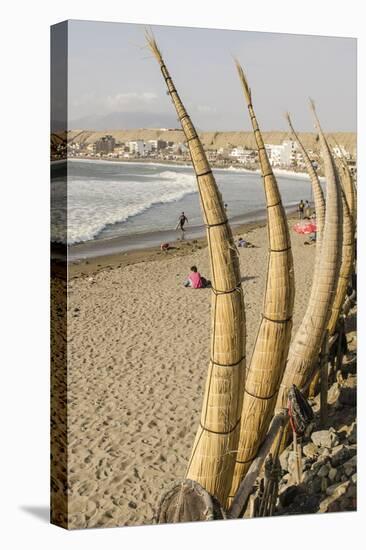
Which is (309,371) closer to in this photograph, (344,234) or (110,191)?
(344,234)

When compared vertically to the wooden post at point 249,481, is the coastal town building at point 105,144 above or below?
above

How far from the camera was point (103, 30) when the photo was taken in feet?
18.7

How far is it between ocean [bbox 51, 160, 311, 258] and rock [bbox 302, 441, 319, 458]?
6.33ft

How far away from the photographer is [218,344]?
558 centimetres

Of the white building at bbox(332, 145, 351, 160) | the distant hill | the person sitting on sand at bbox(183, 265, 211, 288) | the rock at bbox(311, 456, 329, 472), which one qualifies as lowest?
the rock at bbox(311, 456, 329, 472)

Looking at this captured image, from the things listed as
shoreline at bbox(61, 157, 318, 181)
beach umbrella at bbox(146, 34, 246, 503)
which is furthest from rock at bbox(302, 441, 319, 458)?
shoreline at bbox(61, 157, 318, 181)

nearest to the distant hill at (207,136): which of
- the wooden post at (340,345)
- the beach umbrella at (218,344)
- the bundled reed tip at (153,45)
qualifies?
the beach umbrella at (218,344)

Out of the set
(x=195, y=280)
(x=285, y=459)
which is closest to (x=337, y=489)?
(x=285, y=459)

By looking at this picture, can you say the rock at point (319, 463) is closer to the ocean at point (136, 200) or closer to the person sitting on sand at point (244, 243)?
the person sitting on sand at point (244, 243)

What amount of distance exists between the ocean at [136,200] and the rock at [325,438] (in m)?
1.88

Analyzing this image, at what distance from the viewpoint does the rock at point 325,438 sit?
6.57 m

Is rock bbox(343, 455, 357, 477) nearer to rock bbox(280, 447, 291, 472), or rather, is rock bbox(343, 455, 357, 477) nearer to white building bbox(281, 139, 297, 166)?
rock bbox(280, 447, 291, 472)

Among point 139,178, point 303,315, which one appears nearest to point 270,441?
point 303,315

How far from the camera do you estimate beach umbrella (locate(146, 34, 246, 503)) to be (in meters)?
5.44
